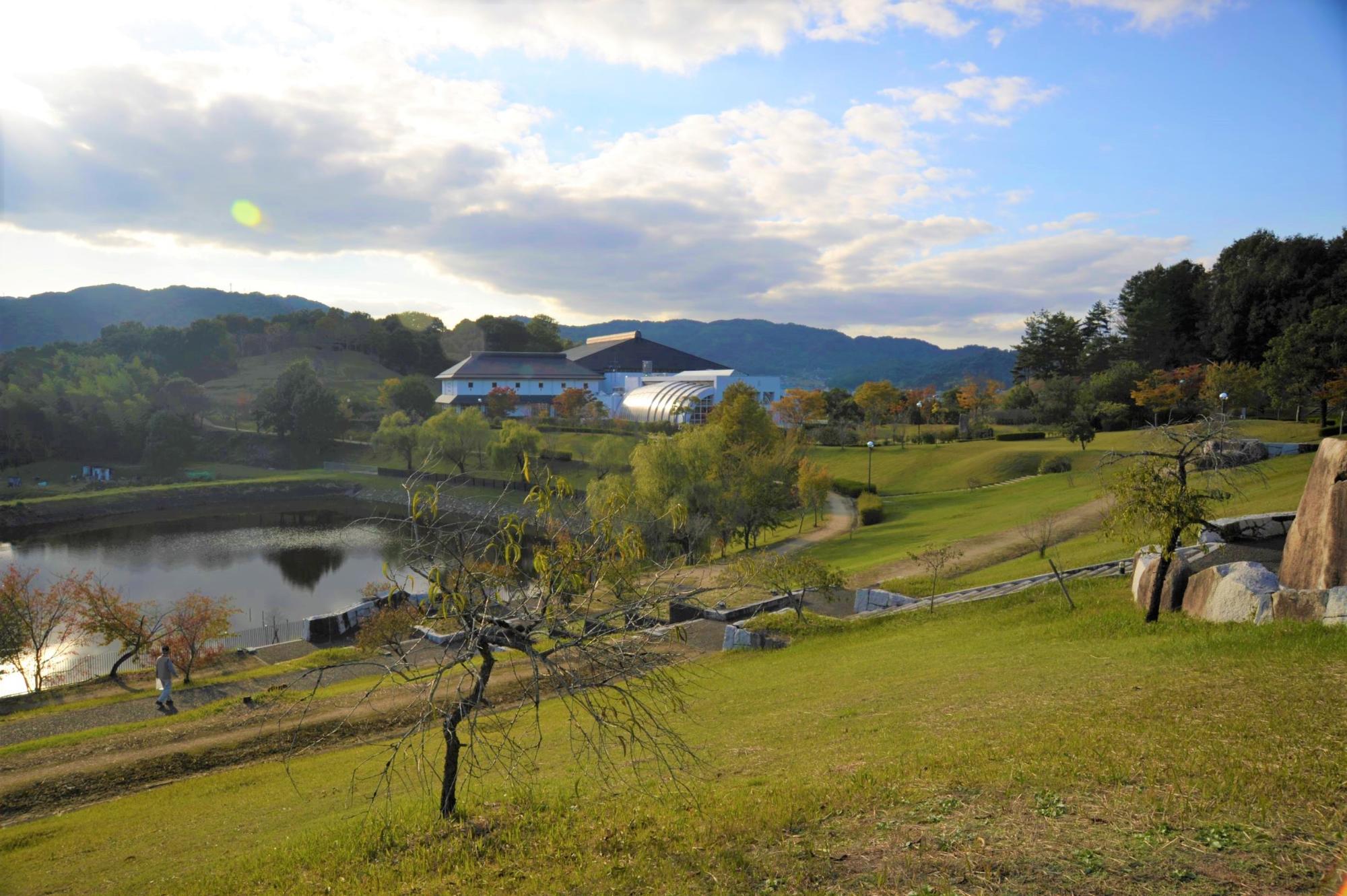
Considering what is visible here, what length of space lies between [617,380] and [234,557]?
52.3m

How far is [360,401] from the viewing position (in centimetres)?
8562

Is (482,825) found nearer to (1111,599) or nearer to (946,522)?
(1111,599)

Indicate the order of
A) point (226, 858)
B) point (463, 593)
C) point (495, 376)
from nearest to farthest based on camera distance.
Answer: point (463, 593)
point (226, 858)
point (495, 376)

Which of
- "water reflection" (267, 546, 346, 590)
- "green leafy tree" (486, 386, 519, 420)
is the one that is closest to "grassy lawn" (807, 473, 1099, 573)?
"water reflection" (267, 546, 346, 590)

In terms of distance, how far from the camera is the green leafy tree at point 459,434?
5800cm

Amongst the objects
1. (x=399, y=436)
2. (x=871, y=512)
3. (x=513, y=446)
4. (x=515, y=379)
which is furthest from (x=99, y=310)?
(x=871, y=512)

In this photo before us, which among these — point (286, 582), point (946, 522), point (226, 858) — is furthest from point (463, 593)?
point (286, 582)

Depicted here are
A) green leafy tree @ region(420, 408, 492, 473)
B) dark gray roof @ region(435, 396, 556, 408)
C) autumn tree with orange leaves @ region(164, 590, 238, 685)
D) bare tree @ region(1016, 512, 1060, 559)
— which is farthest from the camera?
dark gray roof @ region(435, 396, 556, 408)

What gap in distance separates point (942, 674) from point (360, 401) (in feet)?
276

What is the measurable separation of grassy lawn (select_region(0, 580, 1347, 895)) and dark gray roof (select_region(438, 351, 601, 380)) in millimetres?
73678

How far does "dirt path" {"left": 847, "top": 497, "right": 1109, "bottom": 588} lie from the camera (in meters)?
24.3

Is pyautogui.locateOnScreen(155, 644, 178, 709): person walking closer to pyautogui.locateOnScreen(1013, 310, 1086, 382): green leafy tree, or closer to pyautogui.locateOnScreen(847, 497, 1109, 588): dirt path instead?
pyautogui.locateOnScreen(847, 497, 1109, 588): dirt path

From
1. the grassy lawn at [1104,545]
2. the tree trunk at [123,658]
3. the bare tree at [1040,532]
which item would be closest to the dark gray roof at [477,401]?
the tree trunk at [123,658]

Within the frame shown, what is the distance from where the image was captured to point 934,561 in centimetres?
2131
